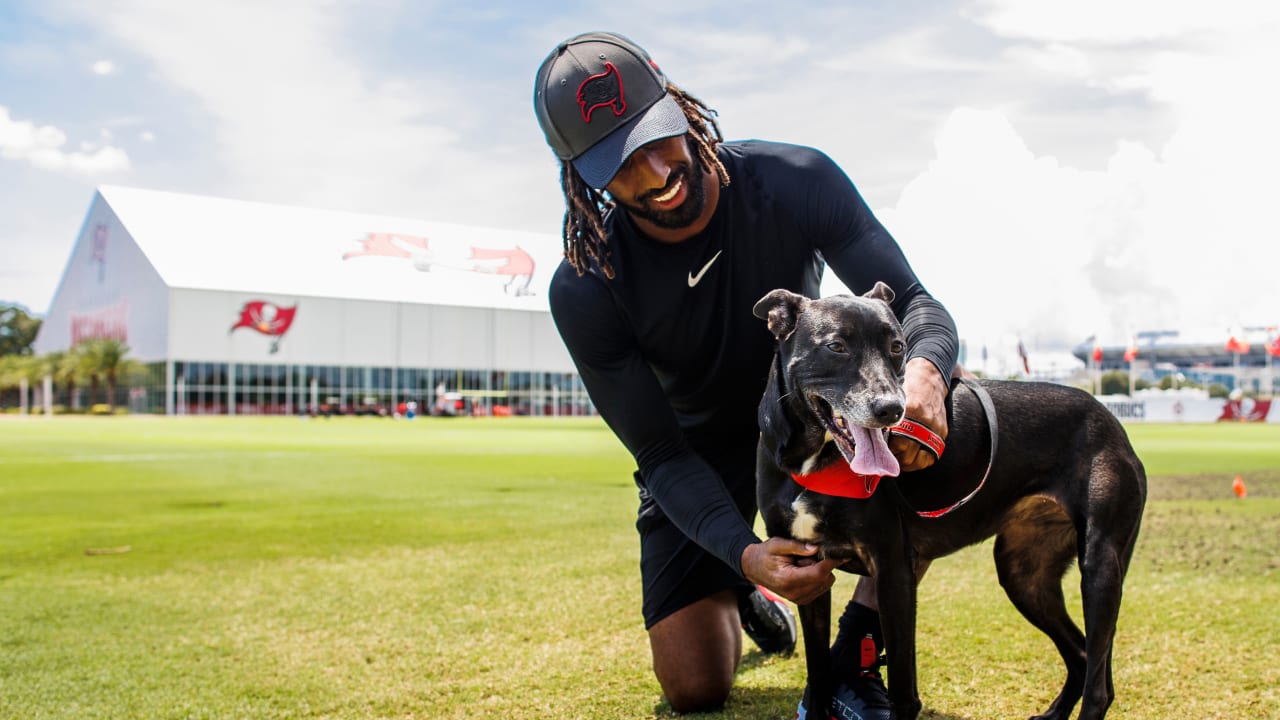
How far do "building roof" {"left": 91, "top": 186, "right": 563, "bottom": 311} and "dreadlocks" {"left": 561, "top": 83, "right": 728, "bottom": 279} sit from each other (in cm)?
5763

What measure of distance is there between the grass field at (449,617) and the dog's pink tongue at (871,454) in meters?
1.68

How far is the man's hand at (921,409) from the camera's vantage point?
2.79 metres

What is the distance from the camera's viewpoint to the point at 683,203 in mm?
3557

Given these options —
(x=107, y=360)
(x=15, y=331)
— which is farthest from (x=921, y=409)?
(x=15, y=331)

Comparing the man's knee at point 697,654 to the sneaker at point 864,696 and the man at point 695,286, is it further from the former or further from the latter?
the sneaker at point 864,696

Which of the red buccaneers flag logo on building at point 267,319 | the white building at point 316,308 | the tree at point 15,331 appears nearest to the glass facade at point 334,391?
the white building at point 316,308

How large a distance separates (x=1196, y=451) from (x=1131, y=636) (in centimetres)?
2135

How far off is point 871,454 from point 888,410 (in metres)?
0.20

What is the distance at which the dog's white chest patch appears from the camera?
297 cm

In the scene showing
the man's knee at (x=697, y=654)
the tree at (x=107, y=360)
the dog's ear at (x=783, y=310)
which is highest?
the tree at (x=107, y=360)

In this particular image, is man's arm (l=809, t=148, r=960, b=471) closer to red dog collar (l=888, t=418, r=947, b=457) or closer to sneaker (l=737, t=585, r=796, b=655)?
red dog collar (l=888, t=418, r=947, b=457)

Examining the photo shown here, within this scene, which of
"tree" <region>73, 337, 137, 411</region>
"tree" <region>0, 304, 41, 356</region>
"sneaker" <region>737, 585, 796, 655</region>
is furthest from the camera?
"tree" <region>0, 304, 41, 356</region>

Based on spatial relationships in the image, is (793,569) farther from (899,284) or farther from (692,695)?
(692,695)

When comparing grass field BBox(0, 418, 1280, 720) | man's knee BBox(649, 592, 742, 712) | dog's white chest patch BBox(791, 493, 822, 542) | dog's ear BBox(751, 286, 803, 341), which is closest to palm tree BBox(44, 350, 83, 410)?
grass field BBox(0, 418, 1280, 720)
